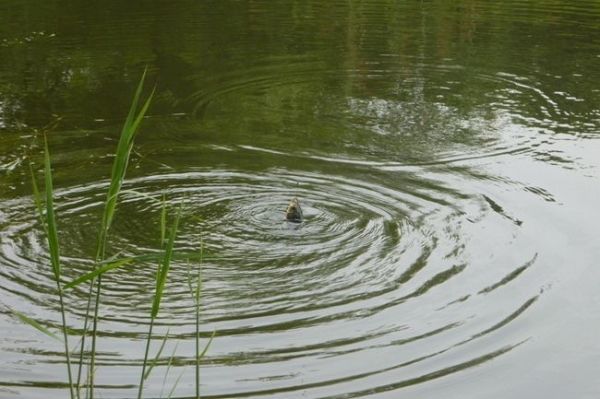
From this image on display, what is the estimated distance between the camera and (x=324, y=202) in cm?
770

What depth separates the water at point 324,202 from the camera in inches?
209

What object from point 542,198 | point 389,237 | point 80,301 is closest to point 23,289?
point 80,301

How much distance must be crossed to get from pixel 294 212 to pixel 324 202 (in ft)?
2.03

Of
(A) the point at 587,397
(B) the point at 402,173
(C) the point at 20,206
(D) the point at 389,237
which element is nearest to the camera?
(A) the point at 587,397

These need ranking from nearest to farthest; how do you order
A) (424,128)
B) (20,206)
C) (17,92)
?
(20,206), (424,128), (17,92)

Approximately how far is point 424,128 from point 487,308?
13.7 feet

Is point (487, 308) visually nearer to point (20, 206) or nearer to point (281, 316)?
point (281, 316)

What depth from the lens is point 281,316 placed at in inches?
228

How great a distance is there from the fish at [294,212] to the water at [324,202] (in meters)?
0.07

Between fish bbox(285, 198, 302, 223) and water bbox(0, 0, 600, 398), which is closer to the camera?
water bbox(0, 0, 600, 398)

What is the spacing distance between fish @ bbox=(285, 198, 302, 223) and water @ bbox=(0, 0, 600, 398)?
0.23 ft

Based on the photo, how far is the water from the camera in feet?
17.5

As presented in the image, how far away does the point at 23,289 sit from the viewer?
6078 millimetres

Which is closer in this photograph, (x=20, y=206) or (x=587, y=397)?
(x=587, y=397)
